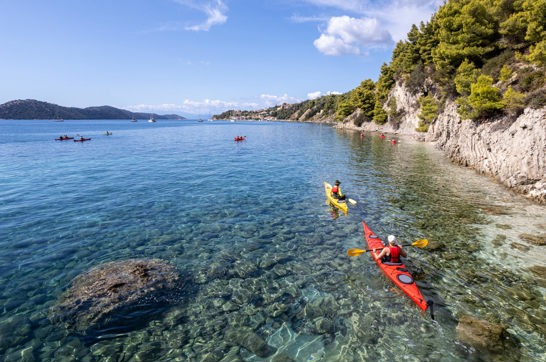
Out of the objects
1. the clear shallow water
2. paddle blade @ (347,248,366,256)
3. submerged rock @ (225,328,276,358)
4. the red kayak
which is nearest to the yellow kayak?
the clear shallow water

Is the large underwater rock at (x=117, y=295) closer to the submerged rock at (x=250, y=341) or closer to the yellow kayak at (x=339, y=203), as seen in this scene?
the submerged rock at (x=250, y=341)

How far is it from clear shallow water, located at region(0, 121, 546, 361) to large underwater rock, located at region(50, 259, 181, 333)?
459 mm

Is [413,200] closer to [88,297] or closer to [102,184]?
[88,297]

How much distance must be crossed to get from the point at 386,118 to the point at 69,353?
10011cm

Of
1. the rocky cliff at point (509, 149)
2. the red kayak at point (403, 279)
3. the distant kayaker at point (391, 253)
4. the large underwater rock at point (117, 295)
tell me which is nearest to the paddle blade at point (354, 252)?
the red kayak at point (403, 279)

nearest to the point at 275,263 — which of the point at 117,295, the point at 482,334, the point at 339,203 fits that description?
the point at 117,295

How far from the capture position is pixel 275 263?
13594mm

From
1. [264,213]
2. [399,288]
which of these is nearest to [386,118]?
[264,213]

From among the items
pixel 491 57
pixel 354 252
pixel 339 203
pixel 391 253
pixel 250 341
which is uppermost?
pixel 491 57

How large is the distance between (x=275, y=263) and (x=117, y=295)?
652cm

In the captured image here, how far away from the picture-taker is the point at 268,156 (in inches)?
1882

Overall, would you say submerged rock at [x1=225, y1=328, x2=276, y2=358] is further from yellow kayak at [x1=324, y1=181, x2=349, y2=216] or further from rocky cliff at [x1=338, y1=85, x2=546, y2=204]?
rocky cliff at [x1=338, y1=85, x2=546, y2=204]

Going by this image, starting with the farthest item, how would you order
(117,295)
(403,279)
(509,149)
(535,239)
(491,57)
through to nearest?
(491,57), (509,149), (535,239), (403,279), (117,295)

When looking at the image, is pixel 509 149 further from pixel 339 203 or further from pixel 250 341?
pixel 250 341
